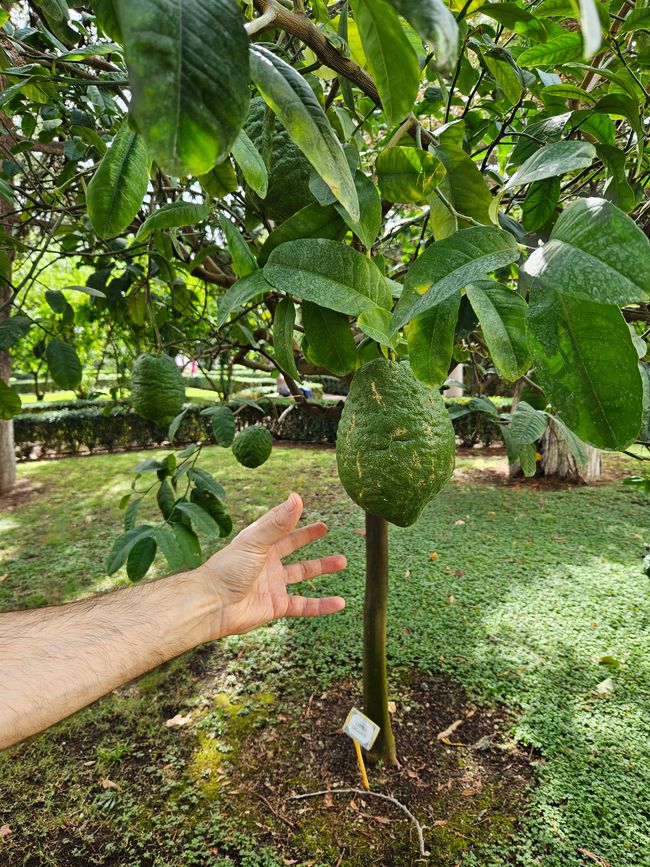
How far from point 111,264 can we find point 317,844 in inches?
90.1

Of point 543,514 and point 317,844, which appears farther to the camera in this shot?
point 543,514

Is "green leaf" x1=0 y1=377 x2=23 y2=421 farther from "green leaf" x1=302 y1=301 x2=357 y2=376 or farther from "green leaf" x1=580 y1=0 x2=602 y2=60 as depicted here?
"green leaf" x1=580 y1=0 x2=602 y2=60

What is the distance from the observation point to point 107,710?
2570mm

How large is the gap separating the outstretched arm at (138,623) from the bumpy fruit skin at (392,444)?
68 centimetres

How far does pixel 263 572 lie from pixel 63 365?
3.25 ft

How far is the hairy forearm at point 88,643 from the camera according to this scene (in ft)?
4.06

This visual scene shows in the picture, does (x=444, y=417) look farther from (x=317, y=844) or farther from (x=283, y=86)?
(x=317, y=844)

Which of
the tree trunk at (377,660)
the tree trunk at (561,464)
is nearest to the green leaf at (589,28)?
the tree trunk at (377,660)

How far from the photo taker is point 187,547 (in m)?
1.69

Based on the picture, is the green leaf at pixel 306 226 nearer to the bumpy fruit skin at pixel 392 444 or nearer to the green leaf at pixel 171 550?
the bumpy fruit skin at pixel 392 444

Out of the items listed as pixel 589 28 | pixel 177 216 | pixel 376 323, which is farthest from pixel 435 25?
pixel 177 216

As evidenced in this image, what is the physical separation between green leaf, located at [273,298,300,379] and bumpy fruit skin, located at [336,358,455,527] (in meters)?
0.16

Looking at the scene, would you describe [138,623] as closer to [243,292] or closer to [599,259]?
[243,292]

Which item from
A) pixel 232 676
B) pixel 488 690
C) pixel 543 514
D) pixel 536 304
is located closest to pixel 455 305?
pixel 536 304
